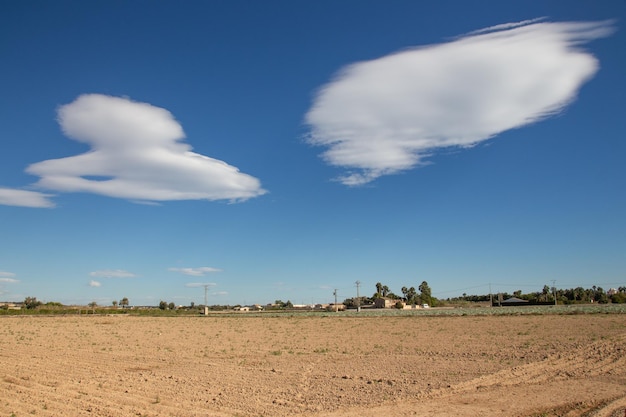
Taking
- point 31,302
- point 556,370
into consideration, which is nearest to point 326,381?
point 556,370

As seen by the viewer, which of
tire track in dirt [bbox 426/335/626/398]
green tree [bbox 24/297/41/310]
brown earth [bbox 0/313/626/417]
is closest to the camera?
brown earth [bbox 0/313/626/417]

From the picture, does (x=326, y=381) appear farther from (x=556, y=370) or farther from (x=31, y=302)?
(x=31, y=302)

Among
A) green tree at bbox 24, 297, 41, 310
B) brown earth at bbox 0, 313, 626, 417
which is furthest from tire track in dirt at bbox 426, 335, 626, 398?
green tree at bbox 24, 297, 41, 310

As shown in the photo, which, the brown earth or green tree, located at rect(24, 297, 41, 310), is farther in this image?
green tree, located at rect(24, 297, 41, 310)

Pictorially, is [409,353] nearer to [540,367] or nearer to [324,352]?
[324,352]

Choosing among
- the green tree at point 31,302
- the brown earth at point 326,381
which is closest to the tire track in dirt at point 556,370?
the brown earth at point 326,381

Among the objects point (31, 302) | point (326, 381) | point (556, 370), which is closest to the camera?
point (326, 381)

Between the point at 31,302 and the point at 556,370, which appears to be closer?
the point at 556,370

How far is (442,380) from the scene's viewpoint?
15359 millimetres

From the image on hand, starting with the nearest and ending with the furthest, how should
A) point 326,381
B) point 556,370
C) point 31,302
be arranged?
point 326,381 < point 556,370 < point 31,302

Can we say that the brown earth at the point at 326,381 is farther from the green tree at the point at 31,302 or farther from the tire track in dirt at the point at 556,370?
the green tree at the point at 31,302

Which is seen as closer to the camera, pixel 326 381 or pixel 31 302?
pixel 326 381

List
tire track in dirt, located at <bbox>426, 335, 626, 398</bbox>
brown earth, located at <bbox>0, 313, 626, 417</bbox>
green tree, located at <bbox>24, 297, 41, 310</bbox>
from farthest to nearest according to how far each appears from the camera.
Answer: green tree, located at <bbox>24, 297, 41, 310</bbox>
tire track in dirt, located at <bbox>426, 335, 626, 398</bbox>
brown earth, located at <bbox>0, 313, 626, 417</bbox>

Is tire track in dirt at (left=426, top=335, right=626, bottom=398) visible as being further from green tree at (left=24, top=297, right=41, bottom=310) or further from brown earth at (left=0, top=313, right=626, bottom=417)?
green tree at (left=24, top=297, right=41, bottom=310)
